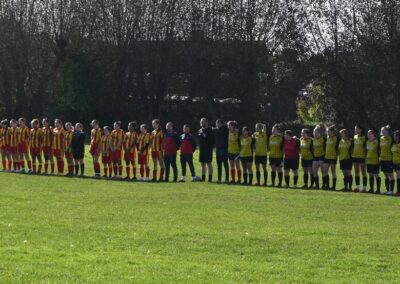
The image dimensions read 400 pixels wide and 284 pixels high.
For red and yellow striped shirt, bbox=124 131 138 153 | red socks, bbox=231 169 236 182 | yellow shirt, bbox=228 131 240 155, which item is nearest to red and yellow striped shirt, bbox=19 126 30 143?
red and yellow striped shirt, bbox=124 131 138 153

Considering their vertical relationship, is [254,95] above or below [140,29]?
below

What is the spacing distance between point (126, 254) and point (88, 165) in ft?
88.4

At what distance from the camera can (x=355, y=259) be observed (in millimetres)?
13961

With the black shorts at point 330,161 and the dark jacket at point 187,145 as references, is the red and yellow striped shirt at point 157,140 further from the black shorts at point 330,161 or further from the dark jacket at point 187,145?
the black shorts at point 330,161

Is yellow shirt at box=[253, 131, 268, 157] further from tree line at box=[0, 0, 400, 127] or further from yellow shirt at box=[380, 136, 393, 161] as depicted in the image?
tree line at box=[0, 0, 400, 127]

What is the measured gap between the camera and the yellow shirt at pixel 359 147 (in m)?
28.9

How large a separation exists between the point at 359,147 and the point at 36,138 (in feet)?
41.5

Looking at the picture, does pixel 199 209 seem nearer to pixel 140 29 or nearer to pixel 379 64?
pixel 379 64

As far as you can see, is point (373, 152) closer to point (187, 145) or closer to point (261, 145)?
point (261, 145)

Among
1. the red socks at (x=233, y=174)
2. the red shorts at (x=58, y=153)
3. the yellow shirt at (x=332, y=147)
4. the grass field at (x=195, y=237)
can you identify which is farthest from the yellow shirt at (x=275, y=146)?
the red shorts at (x=58, y=153)

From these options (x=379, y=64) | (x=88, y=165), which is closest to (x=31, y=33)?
(x=379, y=64)

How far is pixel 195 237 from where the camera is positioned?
16.0 meters

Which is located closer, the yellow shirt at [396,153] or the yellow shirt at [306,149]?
the yellow shirt at [396,153]

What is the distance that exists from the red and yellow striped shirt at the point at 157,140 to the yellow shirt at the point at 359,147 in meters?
6.80
